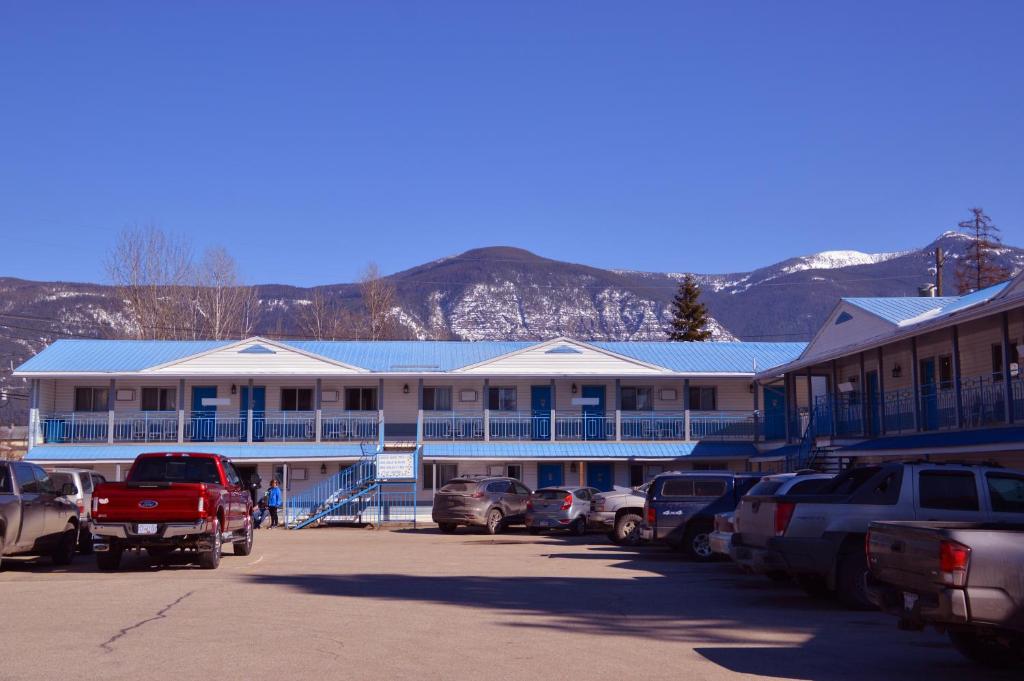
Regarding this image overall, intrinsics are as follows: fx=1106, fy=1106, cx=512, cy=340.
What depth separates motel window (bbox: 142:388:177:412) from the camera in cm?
4188

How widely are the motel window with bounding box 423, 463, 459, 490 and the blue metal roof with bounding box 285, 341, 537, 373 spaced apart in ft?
12.0

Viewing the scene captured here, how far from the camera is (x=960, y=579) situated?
834cm

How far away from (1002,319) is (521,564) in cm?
1125

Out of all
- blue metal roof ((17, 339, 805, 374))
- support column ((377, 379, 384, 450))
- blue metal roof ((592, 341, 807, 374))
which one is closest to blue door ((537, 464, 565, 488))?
blue metal roof ((17, 339, 805, 374))

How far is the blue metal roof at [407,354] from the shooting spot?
134 feet

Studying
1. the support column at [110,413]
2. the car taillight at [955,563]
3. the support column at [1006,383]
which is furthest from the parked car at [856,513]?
the support column at [110,413]

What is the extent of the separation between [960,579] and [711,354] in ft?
119

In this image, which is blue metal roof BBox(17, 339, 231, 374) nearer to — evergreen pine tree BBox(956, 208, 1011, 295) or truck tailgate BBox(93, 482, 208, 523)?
truck tailgate BBox(93, 482, 208, 523)

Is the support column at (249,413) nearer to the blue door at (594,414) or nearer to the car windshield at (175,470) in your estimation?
the blue door at (594,414)

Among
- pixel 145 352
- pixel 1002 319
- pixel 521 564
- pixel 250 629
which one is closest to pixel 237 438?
pixel 145 352

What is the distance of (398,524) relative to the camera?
125 ft

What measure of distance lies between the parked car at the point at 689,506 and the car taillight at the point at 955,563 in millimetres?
12980

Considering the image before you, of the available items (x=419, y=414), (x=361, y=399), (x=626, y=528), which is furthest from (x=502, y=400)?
(x=626, y=528)

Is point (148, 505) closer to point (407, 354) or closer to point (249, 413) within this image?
point (249, 413)
